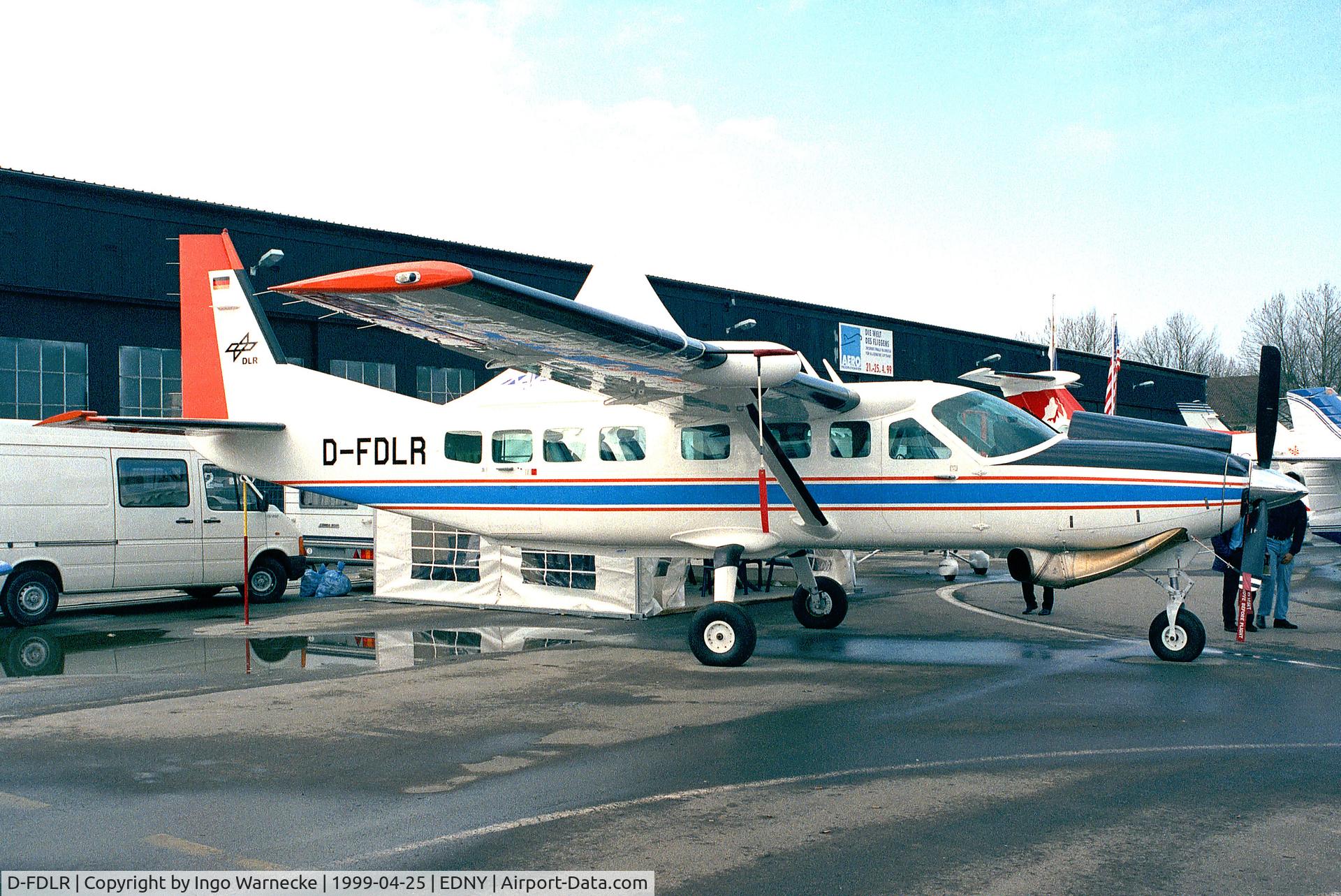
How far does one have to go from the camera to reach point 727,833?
5387mm

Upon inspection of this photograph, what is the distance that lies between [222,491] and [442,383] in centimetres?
1306

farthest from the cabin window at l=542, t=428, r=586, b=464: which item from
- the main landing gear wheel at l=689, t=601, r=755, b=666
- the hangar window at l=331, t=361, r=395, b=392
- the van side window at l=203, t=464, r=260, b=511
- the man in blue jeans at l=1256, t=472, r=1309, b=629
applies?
the hangar window at l=331, t=361, r=395, b=392

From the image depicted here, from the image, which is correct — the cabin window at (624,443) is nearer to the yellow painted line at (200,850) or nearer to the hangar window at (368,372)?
the yellow painted line at (200,850)

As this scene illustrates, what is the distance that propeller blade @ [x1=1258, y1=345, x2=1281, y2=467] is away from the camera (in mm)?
11570

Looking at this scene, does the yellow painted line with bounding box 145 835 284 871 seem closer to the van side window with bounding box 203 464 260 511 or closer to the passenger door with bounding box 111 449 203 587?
the passenger door with bounding box 111 449 203 587

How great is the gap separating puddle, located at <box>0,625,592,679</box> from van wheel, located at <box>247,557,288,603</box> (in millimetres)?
3233

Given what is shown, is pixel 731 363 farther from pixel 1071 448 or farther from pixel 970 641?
pixel 970 641

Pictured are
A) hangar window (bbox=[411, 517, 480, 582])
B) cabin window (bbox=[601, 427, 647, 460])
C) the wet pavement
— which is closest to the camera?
the wet pavement

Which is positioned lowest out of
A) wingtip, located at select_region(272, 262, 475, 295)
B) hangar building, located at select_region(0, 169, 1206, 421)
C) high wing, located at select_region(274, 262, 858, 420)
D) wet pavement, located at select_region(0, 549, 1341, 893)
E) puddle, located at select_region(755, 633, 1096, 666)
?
puddle, located at select_region(755, 633, 1096, 666)

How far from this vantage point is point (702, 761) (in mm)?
6926

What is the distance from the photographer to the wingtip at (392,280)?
711 centimetres

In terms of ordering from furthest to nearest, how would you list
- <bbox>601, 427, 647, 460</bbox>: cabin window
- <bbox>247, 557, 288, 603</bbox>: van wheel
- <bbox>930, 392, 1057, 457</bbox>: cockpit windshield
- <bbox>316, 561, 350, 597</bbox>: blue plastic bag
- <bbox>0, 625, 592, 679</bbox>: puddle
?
<bbox>316, 561, 350, 597</bbox>: blue plastic bag < <bbox>247, 557, 288, 603</bbox>: van wheel < <bbox>601, 427, 647, 460</bbox>: cabin window < <bbox>930, 392, 1057, 457</bbox>: cockpit windshield < <bbox>0, 625, 592, 679</bbox>: puddle

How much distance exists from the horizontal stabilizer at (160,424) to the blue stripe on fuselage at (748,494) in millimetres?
1058

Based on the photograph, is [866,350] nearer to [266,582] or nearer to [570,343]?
[266,582]
